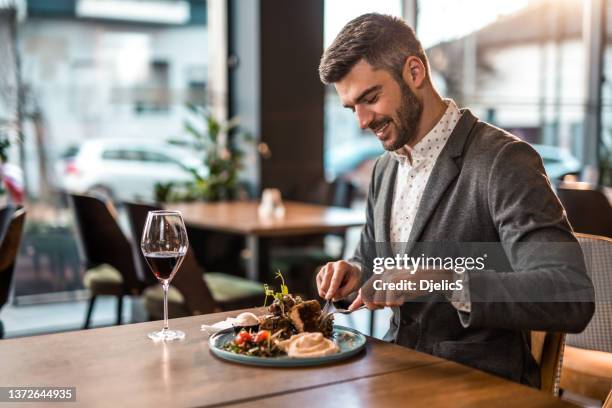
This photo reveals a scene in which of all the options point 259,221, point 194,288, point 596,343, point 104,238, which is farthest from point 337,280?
point 104,238

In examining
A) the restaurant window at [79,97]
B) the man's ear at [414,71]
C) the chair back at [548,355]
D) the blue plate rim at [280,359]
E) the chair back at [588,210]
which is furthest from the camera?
the restaurant window at [79,97]

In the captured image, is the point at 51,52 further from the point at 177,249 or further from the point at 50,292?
the point at 177,249

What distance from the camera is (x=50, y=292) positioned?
5.70 meters

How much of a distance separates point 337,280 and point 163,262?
37cm

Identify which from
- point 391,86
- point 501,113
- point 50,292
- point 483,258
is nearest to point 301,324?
point 483,258

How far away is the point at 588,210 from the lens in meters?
3.90

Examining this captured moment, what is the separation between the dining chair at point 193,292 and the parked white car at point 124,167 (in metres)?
1.72

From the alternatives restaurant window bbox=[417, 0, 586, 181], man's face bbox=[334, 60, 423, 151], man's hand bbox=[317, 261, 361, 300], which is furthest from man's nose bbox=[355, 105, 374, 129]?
restaurant window bbox=[417, 0, 586, 181]

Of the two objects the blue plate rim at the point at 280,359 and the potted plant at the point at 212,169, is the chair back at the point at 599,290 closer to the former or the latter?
the blue plate rim at the point at 280,359

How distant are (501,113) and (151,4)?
2999 millimetres

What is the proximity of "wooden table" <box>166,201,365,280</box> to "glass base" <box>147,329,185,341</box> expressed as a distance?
7.91 feet

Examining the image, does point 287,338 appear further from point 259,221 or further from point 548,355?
point 259,221

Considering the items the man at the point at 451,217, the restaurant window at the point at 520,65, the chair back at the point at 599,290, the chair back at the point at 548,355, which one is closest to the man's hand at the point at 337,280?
the man at the point at 451,217

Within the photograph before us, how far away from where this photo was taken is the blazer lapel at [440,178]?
192 centimetres
